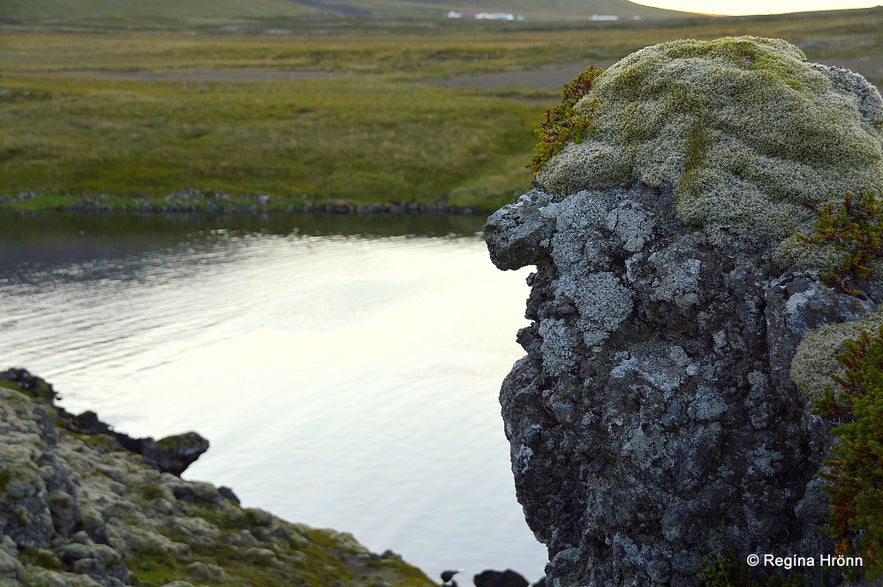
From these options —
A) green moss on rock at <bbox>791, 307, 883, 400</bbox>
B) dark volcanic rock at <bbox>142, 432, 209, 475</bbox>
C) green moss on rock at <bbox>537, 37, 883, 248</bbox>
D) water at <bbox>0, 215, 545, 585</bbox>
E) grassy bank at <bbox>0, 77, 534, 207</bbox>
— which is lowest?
water at <bbox>0, 215, 545, 585</bbox>

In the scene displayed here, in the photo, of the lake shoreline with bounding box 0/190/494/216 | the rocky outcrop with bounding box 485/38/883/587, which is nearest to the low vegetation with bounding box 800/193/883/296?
the rocky outcrop with bounding box 485/38/883/587

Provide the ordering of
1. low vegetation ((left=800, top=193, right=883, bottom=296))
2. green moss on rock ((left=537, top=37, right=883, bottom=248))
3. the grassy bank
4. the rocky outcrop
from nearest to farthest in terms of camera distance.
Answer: low vegetation ((left=800, top=193, right=883, bottom=296)) < the rocky outcrop < green moss on rock ((left=537, top=37, right=883, bottom=248)) < the grassy bank

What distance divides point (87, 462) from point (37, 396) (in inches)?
289

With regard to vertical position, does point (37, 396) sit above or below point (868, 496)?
below

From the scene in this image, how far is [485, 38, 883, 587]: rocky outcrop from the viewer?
14555 mm

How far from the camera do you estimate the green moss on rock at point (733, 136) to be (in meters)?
16.0

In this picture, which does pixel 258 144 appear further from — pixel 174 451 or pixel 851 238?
pixel 851 238

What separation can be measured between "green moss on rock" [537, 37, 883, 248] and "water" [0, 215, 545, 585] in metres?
13.5

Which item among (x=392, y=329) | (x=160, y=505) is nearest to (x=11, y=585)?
(x=160, y=505)

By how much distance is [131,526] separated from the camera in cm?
2219

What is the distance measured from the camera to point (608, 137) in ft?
58.5

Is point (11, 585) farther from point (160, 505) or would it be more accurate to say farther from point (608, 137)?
point (608, 137)

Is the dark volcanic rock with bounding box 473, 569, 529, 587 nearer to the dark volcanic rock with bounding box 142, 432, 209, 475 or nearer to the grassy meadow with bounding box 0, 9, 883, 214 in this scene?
the dark volcanic rock with bounding box 142, 432, 209, 475

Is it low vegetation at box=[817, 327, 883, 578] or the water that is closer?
low vegetation at box=[817, 327, 883, 578]
